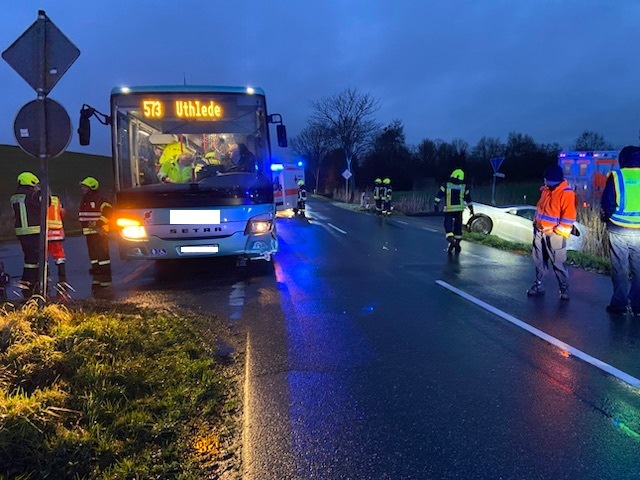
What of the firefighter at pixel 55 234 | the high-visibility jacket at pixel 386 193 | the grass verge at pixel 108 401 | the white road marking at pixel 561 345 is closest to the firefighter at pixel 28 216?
the firefighter at pixel 55 234

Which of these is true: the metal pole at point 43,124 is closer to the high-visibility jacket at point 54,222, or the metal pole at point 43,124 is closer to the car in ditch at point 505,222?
the high-visibility jacket at point 54,222

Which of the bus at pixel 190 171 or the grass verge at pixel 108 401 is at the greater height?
the bus at pixel 190 171

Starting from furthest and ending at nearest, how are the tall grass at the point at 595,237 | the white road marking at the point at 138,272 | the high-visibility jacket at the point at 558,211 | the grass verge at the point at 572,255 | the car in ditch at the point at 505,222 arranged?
the car in ditch at the point at 505,222 → the tall grass at the point at 595,237 → the grass verge at the point at 572,255 → the white road marking at the point at 138,272 → the high-visibility jacket at the point at 558,211

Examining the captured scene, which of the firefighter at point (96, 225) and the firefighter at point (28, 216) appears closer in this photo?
the firefighter at point (28, 216)

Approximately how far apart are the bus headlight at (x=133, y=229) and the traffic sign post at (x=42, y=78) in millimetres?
2517

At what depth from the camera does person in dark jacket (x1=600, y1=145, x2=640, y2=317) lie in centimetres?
569

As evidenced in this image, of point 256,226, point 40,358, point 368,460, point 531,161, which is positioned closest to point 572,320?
point 368,460

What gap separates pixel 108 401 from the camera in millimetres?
3297

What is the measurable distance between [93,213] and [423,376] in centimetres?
682

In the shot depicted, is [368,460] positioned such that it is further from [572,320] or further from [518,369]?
[572,320]

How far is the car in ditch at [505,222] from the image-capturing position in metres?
13.8

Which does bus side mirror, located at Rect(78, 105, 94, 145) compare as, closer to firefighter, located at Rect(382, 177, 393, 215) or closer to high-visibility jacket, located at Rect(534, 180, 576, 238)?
high-visibility jacket, located at Rect(534, 180, 576, 238)

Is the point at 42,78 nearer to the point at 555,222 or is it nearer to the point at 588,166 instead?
the point at 555,222

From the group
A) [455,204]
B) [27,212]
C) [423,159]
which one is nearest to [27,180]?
[27,212]
